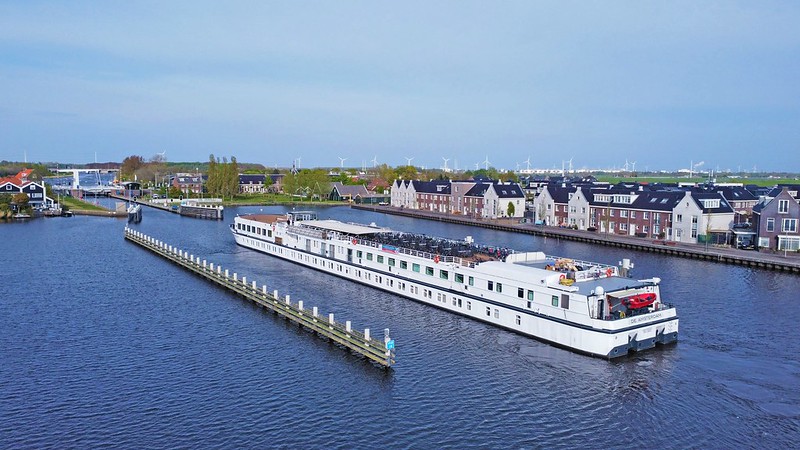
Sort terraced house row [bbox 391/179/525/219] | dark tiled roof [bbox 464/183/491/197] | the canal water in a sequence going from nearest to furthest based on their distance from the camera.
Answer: the canal water
terraced house row [bbox 391/179/525/219]
dark tiled roof [bbox 464/183/491/197]

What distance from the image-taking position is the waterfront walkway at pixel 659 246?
64.9 metres

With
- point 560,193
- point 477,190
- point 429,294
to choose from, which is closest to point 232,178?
point 477,190

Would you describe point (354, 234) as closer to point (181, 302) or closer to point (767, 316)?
point (181, 302)

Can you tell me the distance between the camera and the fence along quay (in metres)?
34.4

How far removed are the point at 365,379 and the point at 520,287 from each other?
12744 mm

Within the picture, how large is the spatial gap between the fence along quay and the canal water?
818mm

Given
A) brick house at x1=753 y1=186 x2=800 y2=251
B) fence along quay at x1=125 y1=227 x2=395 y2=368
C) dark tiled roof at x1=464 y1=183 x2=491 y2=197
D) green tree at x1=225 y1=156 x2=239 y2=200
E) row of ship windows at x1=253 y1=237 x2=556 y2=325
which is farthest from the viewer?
green tree at x1=225 y1=156 x2=239 y2=200

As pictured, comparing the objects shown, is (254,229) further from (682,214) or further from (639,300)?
(682,214)

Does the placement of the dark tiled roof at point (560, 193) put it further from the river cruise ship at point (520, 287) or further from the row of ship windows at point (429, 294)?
the row of ship windows at point (429, 294)

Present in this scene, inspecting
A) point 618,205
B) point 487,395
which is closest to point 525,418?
point 487,395

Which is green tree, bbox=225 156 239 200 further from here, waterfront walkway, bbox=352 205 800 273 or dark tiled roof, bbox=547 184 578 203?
dark tiled roof, bbox=547 184 578 203

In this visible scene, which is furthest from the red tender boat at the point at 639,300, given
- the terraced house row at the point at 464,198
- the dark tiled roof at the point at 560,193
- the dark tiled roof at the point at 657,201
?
the terraced house row at the point at 464,198

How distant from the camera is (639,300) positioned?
1444 inches

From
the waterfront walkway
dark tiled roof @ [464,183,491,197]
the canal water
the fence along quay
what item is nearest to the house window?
the waterfront walkway
